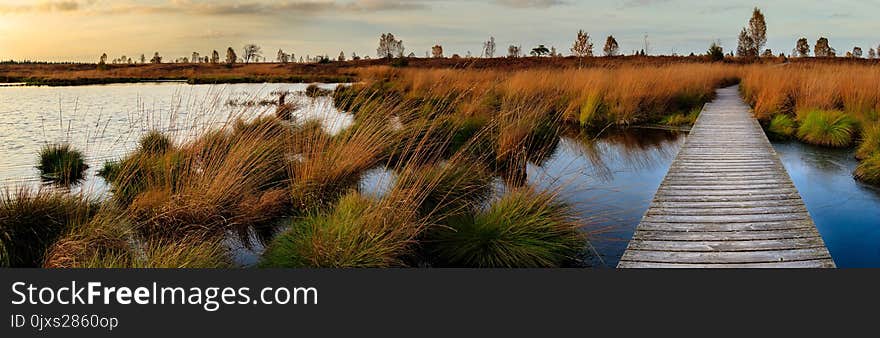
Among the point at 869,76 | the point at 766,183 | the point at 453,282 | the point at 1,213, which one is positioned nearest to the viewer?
the point at 453,282

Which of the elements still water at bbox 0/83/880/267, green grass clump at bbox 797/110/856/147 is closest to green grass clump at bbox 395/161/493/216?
still water at bbox 0/83/880/267

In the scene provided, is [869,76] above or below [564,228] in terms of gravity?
above

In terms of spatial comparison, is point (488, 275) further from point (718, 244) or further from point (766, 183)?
point (766, 183)

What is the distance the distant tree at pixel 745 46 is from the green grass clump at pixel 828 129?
39321mm

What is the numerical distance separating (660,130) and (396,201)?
10.6 meters

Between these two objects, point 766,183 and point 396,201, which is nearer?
point 396,201

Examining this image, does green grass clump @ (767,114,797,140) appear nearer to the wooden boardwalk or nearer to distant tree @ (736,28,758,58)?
the wooden boardwalk

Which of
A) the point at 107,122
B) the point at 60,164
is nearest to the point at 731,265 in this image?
the point at 107,122

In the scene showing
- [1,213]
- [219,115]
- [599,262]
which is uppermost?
[219,115]

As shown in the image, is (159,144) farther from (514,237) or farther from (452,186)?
(514,237)

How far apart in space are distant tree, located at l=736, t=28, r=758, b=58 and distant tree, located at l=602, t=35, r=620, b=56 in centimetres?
921

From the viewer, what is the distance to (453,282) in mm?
3812

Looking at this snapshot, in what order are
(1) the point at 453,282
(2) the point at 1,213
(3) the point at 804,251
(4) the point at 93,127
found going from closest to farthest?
(1) the point at 453,282
(3) the point at 804,251
(2) the point at 1,213
(4) the point at 93,127

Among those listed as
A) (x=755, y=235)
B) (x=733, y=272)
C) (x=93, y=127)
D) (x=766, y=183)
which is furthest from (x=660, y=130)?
(x=93, y=127)
